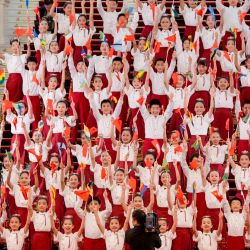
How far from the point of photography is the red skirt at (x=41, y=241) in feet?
61.9

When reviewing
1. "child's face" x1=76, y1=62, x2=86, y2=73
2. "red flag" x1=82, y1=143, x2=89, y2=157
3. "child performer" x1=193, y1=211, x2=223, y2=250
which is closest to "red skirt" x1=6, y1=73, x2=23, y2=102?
"child's face" x1=76, y1=62, x2=86, y2=73

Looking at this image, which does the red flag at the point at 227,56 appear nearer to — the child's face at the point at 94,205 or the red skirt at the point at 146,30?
the red skirt at the point at 146,30

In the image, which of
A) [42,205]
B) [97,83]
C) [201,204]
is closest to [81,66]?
[97,83]

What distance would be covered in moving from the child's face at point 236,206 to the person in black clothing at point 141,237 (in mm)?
2997

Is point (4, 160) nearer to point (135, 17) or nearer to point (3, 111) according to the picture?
point (3, 111)

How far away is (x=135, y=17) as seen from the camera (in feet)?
70.6

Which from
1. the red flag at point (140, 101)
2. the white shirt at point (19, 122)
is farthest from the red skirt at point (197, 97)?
the white shirt at point (19, 122)

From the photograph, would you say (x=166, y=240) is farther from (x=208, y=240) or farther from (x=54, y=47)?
(x=54, y=47)

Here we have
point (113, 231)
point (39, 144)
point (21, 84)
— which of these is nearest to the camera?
point (113, 231)

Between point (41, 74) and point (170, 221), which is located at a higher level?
point (41, 74)

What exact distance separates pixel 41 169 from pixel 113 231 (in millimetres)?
1597

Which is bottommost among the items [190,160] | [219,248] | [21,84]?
[219,248]

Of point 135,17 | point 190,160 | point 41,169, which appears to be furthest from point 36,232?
point 135,17

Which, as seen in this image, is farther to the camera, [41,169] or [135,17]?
[135,17]
